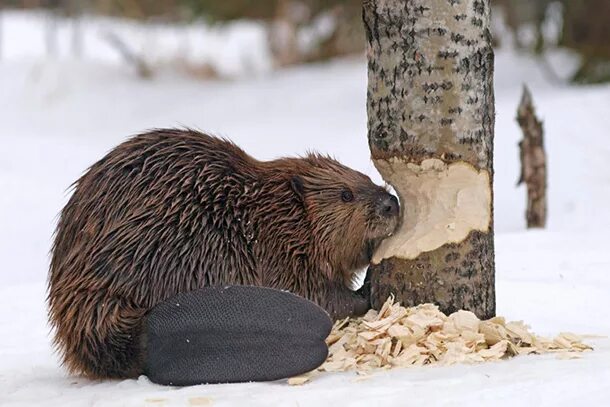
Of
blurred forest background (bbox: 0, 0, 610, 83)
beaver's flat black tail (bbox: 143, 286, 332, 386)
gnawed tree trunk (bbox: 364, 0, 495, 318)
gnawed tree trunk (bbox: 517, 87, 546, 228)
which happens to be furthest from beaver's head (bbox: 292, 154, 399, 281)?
blurred forest background (bbox: 0, 0, 610, 83)

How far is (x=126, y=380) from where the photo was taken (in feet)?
12.0

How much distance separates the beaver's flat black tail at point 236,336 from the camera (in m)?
3.40

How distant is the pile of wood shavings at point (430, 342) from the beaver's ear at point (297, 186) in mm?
552

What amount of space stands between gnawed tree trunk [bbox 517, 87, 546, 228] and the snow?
0.28m

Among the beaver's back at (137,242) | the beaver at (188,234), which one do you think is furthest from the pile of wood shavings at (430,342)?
the beaver's back at (137,242)

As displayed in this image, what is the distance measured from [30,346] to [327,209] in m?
→ 1.50

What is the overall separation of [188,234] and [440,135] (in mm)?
899

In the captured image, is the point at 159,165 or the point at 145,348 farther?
the point at 159,165

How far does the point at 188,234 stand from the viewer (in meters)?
3.72

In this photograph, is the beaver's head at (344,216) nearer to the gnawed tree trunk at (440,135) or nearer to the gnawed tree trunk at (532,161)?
the gnawed tree trunk at (440,135)

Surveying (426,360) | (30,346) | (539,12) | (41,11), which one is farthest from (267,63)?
(426,360)

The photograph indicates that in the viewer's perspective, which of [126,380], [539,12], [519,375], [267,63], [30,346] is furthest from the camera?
[267,63]

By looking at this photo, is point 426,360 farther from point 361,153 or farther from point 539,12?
point 539,12

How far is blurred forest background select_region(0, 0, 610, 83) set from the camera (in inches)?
458
